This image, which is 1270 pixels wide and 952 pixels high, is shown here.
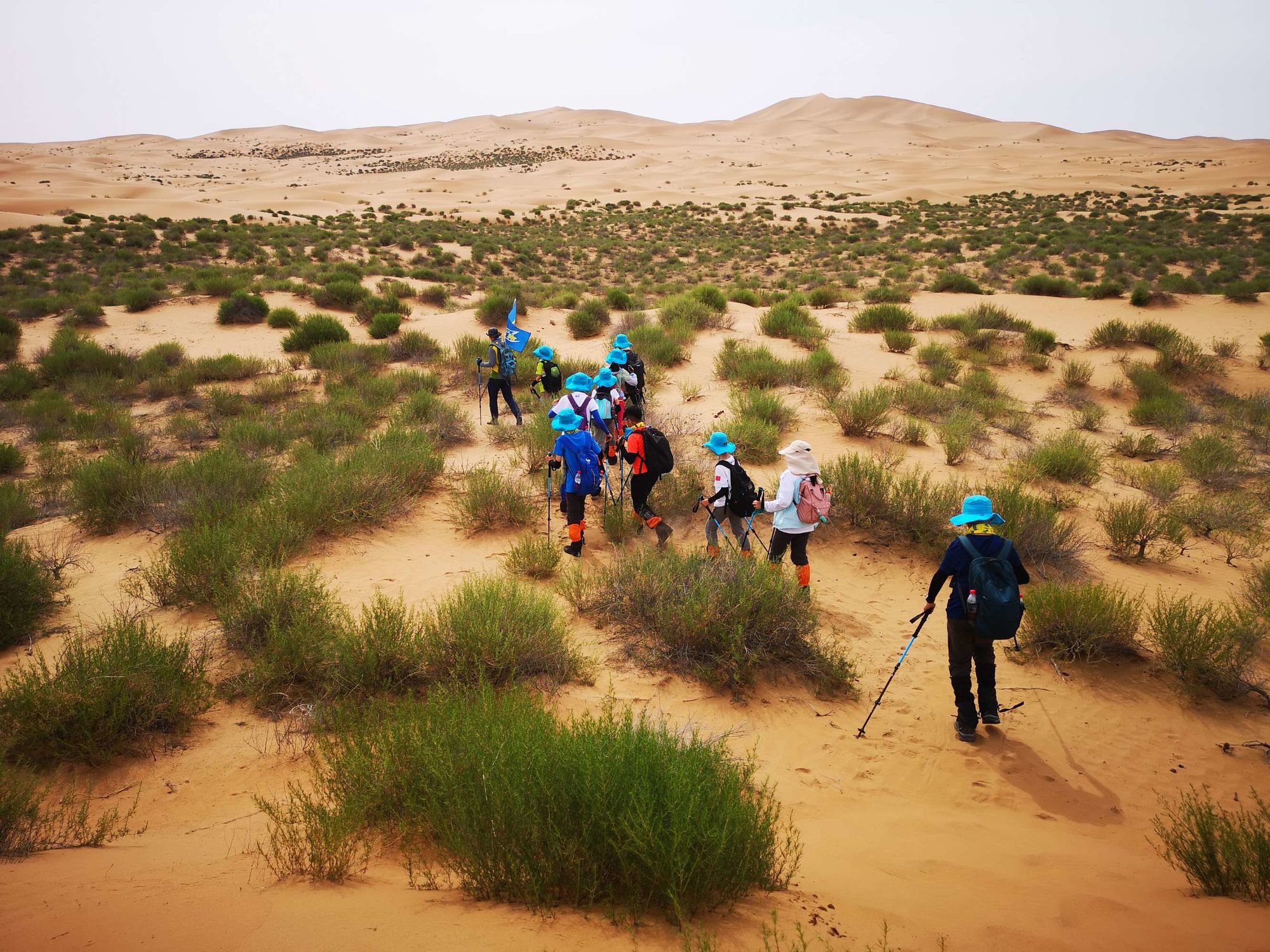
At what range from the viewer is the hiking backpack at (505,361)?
465 inches

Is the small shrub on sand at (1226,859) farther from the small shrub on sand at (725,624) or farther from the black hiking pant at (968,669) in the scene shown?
the small shrub on sand at (725,624)

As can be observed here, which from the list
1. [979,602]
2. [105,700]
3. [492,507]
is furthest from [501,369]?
[979,602]

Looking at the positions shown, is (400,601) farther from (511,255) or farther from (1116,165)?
(1116,165)

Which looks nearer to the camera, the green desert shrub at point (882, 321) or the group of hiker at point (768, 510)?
the group of hiker at point (768, 510)

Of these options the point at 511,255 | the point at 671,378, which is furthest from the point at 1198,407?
the point at 511,255

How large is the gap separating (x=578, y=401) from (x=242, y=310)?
1553 centimetres

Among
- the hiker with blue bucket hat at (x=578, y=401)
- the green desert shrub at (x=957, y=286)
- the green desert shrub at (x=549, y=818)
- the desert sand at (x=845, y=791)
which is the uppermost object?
the green desert shrub at (x=957, y=286)

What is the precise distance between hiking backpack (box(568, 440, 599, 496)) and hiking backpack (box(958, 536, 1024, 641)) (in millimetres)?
4018

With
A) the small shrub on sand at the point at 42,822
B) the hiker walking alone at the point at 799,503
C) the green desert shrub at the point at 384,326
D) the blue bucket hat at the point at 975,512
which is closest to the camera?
the small shrub on sand at the point at 42,822

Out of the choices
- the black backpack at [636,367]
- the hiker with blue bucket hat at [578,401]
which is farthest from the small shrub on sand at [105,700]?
the black backpack at [636,367]

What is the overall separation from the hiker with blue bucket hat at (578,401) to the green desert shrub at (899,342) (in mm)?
10589

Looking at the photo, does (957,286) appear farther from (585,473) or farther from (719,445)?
(585,473)

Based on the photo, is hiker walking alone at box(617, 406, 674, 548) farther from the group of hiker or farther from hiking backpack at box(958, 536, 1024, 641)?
hiking backpack at box(958, 536, 1024, 641)

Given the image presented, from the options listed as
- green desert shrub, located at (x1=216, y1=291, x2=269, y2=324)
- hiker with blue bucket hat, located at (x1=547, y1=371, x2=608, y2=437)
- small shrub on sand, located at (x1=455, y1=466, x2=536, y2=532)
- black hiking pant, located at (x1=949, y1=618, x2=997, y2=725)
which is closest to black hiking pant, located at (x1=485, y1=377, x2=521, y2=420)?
small shrub on sand, located at (x1=455, y1=466, x2=536, y2=532)
